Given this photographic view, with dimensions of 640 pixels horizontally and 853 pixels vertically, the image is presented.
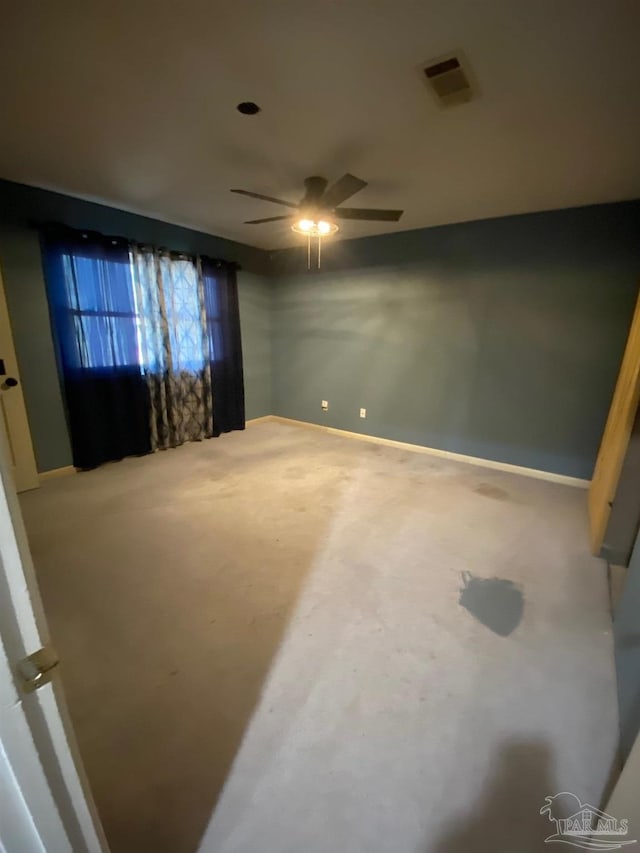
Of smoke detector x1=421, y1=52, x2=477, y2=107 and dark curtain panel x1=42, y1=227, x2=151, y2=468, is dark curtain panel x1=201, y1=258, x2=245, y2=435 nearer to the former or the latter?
dark curtain panel x1=42, y1=227, x2=151, y2=468

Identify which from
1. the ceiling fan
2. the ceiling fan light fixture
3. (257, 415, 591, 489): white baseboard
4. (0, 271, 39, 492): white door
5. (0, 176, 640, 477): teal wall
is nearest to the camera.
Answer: the ceiling fan

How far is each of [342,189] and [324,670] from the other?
2584mm

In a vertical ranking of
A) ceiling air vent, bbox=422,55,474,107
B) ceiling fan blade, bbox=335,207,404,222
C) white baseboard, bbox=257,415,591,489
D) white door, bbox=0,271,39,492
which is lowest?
white baseboard, bbox=257,415,591,489

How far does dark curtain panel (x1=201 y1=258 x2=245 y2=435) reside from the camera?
14.0 feet

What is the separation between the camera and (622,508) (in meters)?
2.16

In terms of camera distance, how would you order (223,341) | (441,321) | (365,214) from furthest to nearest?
(223,341), (441,321), (365,214)

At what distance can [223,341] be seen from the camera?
14.7 ft

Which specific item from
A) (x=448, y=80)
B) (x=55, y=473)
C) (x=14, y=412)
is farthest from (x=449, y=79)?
(x=55, y=473)

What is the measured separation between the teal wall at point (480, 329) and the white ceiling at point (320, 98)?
49cm

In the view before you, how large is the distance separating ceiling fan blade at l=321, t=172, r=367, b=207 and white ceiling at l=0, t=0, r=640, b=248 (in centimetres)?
22

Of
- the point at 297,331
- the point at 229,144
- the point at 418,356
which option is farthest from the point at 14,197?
the point at 418,356

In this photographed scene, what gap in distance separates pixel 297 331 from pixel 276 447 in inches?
65.8

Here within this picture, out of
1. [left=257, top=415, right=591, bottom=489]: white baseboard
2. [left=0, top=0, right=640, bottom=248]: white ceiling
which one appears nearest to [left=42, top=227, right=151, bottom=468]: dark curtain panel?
[left=0, top=0, right=640, bottom=248]: white ceiling

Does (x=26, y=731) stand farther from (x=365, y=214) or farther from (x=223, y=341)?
(x=223, y=341)
